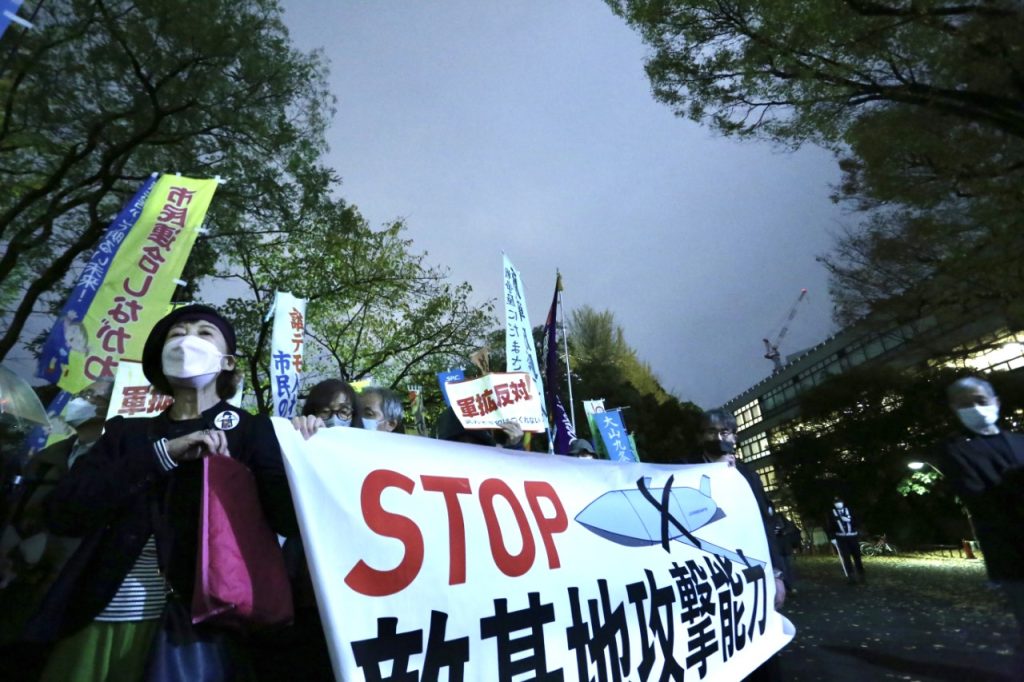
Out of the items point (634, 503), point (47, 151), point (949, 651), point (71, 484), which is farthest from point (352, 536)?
point (47, 151)

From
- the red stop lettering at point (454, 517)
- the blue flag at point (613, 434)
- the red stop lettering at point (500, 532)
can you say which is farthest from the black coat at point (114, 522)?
the blue flag at point (613, 434)

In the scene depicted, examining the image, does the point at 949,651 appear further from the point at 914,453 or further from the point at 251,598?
the point at 914,453

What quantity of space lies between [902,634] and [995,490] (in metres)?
3.95

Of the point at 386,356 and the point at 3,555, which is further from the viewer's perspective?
the point at 386,356

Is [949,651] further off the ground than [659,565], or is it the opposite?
[659,565]

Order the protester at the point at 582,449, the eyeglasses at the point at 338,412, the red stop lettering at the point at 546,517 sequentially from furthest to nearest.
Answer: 1. the protester at the point at 582,449
2. the eyeglasses at the point at 338,412
3. the red stop lettering at the point at 546,517

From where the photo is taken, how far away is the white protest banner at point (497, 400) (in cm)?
625

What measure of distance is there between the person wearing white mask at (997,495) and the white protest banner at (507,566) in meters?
1.31

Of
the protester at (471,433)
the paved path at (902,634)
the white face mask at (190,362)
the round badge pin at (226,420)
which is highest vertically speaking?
the protester at (471,433)

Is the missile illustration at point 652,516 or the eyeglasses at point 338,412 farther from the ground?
the eyeglasses at point 338,412

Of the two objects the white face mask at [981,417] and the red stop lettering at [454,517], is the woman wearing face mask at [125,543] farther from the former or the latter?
the white face mask at [981,417]

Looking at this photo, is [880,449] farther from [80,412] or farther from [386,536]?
[386,536]

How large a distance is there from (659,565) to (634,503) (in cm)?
31

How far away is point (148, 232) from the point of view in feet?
23.7
